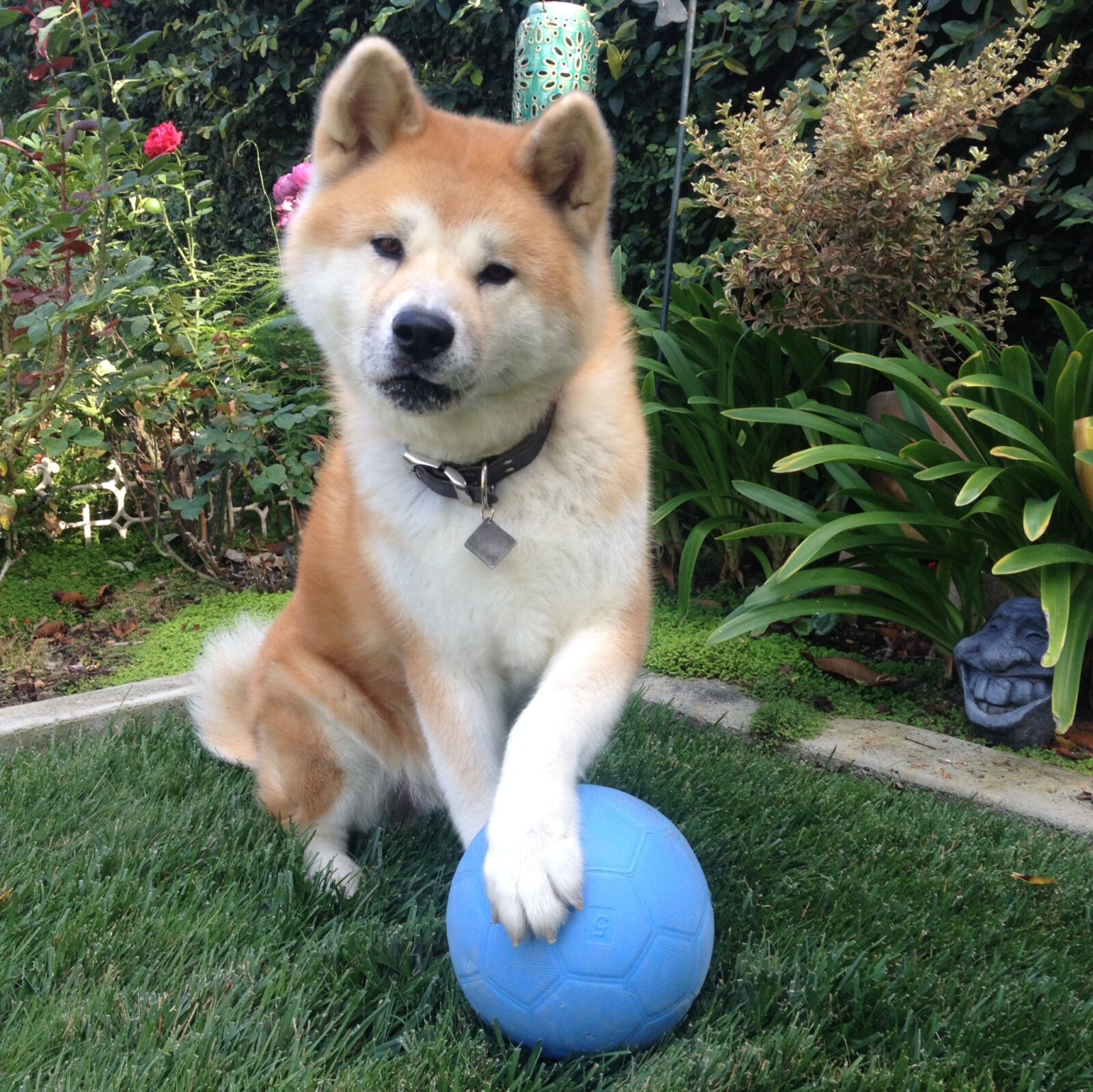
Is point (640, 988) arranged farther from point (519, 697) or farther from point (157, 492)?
point (157, 492)

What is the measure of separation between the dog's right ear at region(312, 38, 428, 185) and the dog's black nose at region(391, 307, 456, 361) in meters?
0.48

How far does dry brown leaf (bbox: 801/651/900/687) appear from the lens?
331 cm

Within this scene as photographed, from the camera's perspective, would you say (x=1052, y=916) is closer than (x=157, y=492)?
Yes

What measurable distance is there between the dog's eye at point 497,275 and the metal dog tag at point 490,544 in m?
0.45

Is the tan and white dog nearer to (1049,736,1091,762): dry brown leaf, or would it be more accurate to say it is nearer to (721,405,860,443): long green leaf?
(721,405,860,443): long green leaf

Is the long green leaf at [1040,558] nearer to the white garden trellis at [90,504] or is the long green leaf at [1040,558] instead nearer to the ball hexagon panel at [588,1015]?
the ball hexagon panel at [588,1015]

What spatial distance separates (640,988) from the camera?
59.5 inches

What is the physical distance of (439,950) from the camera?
186cm

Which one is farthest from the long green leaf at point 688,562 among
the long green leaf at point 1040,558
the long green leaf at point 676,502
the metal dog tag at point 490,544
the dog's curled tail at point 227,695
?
the metal dog tag at point 490,544

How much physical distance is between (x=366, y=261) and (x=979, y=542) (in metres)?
2.07

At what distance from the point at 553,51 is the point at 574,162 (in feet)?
7.34

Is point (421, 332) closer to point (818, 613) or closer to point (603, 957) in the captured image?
point (603, 957)

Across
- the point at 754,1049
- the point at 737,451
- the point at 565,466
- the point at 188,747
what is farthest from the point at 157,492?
the point at 754,1049

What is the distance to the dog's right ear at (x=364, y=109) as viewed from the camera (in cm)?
184
